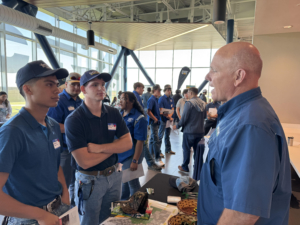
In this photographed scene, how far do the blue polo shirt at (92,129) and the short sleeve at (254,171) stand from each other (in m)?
1.16

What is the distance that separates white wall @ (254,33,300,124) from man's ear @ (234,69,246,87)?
4559 mm

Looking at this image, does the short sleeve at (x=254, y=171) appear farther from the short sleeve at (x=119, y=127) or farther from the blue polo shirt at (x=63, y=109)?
the blue polo shirt at (x=63, y=109)

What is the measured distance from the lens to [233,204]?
0.76 meters

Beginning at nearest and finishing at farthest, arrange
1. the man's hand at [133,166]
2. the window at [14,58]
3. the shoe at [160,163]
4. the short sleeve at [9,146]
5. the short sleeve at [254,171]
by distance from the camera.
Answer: the short sleeve at [254,171] → the short sleeve at [9,146] → the man's hand at [133,166] → the shoe at [160,163] → the window at [14,58]

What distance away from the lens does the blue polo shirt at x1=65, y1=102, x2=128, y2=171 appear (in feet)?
5.14

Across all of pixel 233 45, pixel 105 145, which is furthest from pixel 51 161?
pixel 233 45

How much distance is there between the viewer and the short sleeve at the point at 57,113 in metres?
2.64

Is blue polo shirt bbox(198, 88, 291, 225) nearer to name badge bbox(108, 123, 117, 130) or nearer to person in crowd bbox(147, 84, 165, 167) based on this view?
name badge bbox(108, 123, 117, 130)

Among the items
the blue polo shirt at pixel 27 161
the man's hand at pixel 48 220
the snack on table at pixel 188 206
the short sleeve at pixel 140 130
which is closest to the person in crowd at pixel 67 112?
the short sleeve at pixel 140 130

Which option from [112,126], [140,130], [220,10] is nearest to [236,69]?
[112,126]

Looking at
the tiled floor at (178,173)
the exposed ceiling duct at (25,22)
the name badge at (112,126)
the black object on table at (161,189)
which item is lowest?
the tiled floor at (178,173)

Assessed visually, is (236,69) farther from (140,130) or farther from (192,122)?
(192,122)

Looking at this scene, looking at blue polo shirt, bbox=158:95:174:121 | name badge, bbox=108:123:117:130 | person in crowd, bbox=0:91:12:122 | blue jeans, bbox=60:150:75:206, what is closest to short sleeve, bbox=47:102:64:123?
blue jeans, bbox=60:150:75:206

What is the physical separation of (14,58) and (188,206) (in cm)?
930
